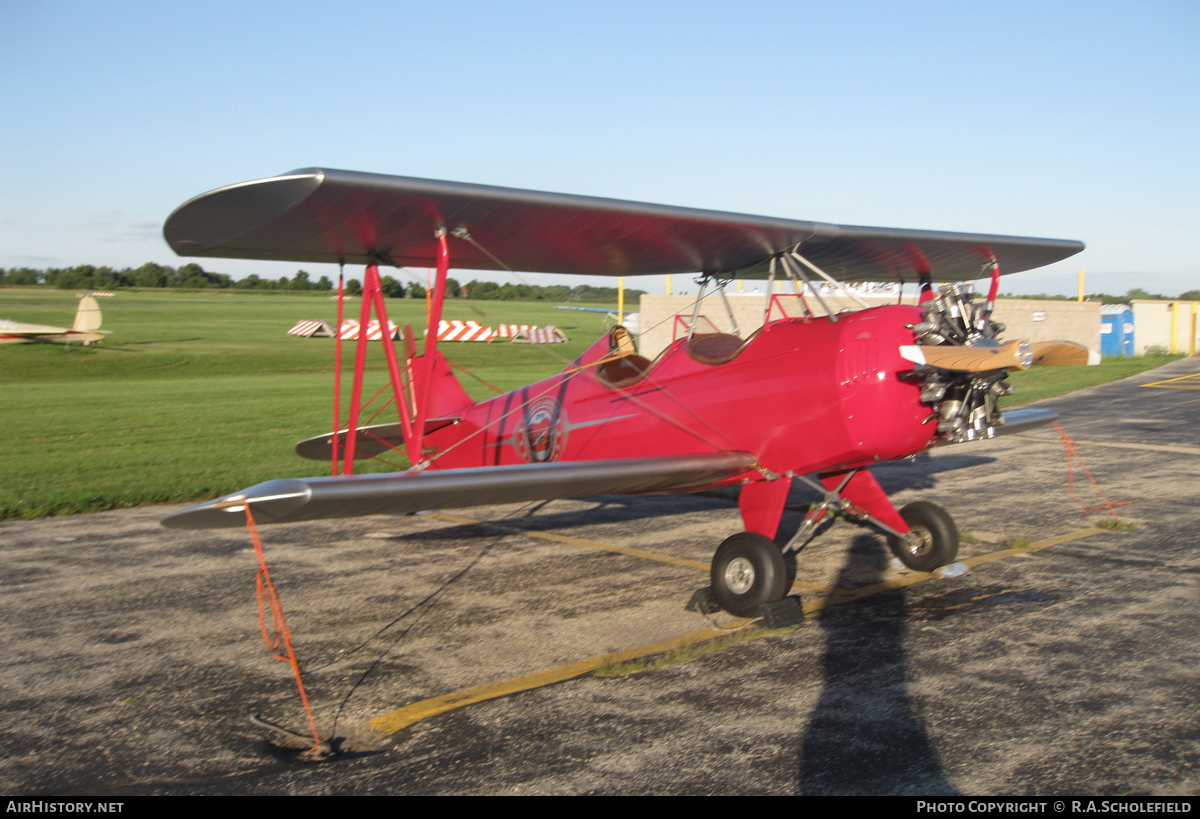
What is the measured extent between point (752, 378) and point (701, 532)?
2.58m

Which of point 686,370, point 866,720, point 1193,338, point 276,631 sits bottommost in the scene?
point 276,631

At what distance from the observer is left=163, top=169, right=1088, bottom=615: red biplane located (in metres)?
5.05

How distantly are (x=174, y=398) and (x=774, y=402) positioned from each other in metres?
20.3

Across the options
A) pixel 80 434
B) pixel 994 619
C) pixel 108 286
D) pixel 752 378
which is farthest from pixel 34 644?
pixel 108 286

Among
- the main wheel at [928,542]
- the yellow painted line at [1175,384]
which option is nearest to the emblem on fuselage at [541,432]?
the main wheel at [928,542]

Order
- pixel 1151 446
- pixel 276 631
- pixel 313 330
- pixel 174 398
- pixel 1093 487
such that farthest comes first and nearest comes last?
1. pixel 313 330
2. pixel 174 398
3. pixel 1151 446
4. pixel 1093 487
5. pixel 276 631

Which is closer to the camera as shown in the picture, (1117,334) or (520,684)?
(520,684)

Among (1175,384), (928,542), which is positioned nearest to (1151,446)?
(928,542)

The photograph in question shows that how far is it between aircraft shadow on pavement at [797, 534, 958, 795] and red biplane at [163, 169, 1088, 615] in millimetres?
608

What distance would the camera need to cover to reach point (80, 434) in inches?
619

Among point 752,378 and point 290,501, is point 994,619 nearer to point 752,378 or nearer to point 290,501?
point 752,378

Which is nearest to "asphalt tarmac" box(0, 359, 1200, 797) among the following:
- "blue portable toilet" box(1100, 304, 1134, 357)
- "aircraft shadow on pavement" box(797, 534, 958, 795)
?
"aircraft shadow on pavement" box(797, 534, 958, 795)

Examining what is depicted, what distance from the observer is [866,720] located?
13.0ft

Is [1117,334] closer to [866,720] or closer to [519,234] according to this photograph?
[519,234]
